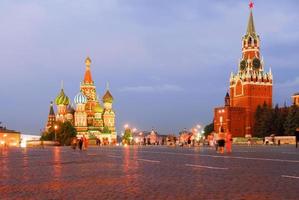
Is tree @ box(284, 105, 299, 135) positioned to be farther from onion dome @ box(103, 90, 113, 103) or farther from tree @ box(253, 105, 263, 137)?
onion dome @ box(103, 90, 113, 103)

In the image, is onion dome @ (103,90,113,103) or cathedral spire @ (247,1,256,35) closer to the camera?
onion dome @ (103,90,113,103)

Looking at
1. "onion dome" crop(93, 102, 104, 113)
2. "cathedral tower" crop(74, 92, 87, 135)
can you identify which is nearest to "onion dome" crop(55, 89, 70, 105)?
"cathedral tower" crop(74, 92, 87, 135)

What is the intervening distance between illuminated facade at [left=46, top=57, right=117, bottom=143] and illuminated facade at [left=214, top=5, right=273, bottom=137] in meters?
29.9

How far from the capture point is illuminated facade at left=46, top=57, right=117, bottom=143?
12338 cm

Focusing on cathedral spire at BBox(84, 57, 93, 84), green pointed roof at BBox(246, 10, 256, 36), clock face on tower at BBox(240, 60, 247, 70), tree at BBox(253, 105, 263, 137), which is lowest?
tree at BBox(253, 105, 263, 137)

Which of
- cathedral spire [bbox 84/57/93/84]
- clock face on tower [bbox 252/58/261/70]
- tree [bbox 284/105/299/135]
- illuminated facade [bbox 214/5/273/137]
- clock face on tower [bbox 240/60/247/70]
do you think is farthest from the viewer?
clock face on tower [bbox 240/60/247/70]

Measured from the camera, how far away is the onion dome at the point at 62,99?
427ft

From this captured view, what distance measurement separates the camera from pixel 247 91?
141 metres

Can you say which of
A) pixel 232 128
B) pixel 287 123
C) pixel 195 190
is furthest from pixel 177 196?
pixel 232 128

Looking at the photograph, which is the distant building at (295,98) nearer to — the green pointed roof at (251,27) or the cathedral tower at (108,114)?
the green pointed roof at (251,27)

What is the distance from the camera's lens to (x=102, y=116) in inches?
5143

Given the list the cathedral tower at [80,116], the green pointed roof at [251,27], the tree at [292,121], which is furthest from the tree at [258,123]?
the cathedral tower at [80,116]

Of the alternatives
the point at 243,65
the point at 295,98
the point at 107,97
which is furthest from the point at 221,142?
the point at 295,98

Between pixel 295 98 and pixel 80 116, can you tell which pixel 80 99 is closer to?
pixel 80 116
